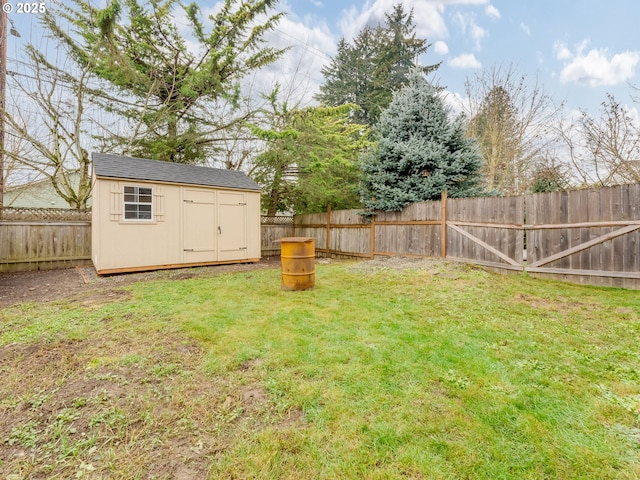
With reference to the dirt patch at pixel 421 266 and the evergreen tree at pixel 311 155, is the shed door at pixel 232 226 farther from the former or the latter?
the dirt patch at pixel 421 266

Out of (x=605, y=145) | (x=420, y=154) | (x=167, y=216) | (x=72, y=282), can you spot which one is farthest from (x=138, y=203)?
(x=605, y=145)

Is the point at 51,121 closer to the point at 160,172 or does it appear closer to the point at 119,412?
the point at 160,172

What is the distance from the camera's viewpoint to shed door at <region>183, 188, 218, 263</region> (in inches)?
318

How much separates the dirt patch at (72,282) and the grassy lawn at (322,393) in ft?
3.93

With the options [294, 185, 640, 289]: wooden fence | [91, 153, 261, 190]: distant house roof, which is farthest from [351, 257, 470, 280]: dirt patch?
[91, 153, 261, 190]: distant house roof

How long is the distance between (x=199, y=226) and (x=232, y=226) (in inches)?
38.4

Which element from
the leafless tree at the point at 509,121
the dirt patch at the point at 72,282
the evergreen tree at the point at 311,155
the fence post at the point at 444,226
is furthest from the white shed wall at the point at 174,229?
the leafless tree at the point at 509,121

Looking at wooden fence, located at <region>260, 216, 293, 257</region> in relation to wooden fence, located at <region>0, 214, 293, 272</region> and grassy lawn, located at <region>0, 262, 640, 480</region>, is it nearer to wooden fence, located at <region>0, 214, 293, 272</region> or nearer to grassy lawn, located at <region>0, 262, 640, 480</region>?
wooden fence, located at <region>0, 214, 293, 272</region>

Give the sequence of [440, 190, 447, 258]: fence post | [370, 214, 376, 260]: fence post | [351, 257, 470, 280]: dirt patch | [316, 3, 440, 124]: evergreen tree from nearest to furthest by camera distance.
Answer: [351, 257, 470, 280]: dirt patch
[440, 190, 447, 258]: fence post
[370, 214, 376, 260]: fence post
[316, 3, 440, 124]: evergreen tree

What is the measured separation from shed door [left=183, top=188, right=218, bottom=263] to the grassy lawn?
4.25 meters

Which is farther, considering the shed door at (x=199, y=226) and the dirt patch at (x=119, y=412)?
the shed door at (x=199, y=226)

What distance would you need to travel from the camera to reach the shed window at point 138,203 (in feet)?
23.9

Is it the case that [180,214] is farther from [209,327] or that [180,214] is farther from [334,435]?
[334,435]

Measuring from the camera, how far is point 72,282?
6352 mm
